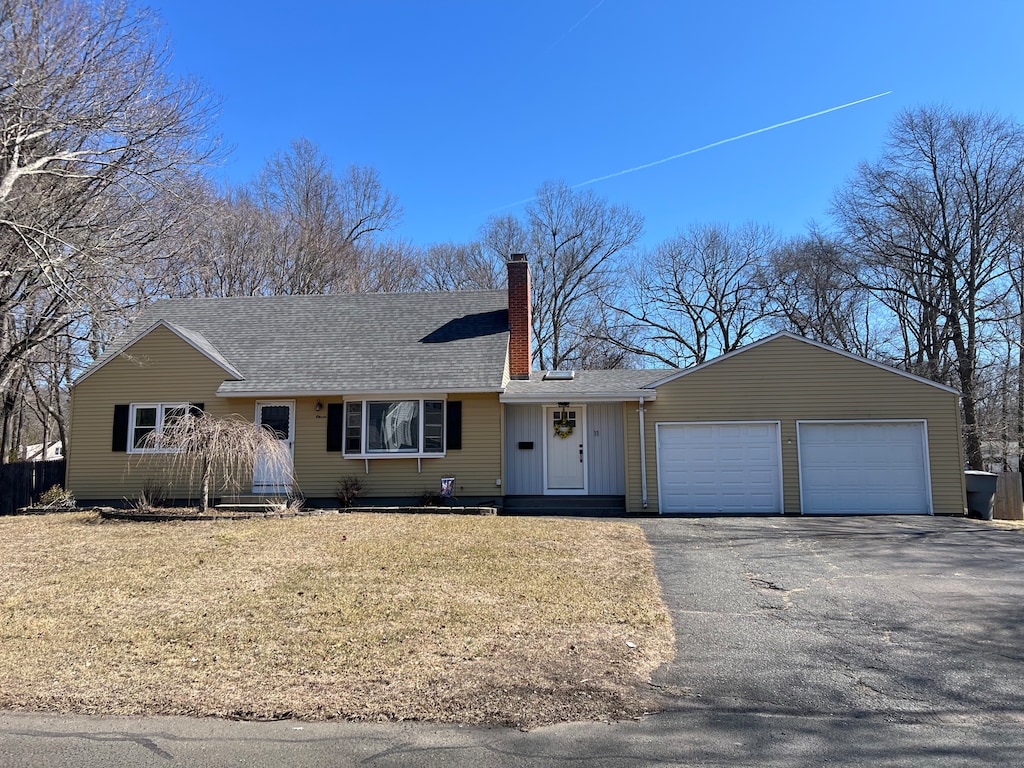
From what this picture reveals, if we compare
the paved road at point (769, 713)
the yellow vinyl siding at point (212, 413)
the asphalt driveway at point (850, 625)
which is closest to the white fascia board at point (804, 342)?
the yellow vinyl siding at point (212, 413)

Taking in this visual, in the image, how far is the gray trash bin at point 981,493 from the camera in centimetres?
1430

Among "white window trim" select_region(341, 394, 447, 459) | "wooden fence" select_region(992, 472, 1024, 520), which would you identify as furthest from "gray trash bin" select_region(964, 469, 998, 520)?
"white window trim" select_region(341, 394, 447, 459)

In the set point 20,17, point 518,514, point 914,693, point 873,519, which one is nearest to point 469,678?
point 914,693

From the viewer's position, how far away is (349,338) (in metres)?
16.6

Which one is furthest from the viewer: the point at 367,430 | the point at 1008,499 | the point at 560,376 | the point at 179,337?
the point at 1008,499

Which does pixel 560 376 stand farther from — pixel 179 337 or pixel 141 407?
pixel 141 407

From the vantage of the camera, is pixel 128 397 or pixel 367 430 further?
pixel 128 397

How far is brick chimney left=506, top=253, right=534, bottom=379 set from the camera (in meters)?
16.3

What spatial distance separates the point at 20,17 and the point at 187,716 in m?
12.4

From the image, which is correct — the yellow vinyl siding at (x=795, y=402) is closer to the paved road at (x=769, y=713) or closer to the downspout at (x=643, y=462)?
the downspout at (x=643, y=462)

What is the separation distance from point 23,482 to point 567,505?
13.0 meters

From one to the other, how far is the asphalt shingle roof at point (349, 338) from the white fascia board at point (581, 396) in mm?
563

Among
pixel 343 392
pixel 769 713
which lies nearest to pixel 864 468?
pixel 343 392

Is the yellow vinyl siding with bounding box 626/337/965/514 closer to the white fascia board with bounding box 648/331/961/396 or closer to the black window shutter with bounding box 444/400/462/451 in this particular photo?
the white fascia board with bounding box 648/331/961/396
